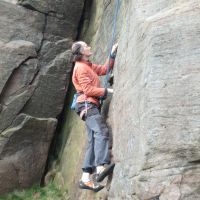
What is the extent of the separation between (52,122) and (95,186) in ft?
16.8

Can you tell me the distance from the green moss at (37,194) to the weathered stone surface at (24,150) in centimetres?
19

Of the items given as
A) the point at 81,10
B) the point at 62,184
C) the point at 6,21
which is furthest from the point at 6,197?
the point at 81,10

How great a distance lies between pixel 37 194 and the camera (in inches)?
456

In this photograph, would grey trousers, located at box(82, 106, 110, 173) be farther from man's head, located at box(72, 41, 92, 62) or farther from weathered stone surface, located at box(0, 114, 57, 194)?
weathered stone surface, located at box(0, 114, 57, 194)

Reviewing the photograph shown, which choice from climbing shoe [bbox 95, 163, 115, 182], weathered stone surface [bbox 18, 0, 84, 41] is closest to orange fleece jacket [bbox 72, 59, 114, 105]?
climbing shoe [bbox 95, 163, 115, 182]

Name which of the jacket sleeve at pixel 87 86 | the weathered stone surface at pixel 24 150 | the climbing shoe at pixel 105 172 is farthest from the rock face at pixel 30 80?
the climbing shoe at pixel 105 172

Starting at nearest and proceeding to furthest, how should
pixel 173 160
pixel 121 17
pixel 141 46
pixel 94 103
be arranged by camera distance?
pixel 173 160, pixel 141 46, pixel 94 103, pixel 121 17

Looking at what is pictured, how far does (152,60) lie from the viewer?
19.2ft

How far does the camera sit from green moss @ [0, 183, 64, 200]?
36.7 ft

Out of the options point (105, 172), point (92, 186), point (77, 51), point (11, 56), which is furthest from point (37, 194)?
point (105, 172)

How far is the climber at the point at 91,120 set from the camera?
724 centimetres

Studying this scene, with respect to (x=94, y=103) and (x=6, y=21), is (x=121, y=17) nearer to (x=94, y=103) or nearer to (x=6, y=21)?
(x=94, y=103)

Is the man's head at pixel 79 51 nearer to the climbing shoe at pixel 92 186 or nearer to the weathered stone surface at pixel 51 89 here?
the climbing shoe at pixel 92 186

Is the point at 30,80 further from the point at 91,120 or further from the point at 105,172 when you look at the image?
→ the point at 105,172
